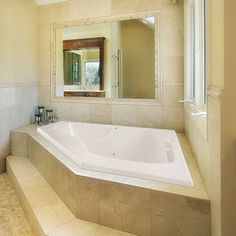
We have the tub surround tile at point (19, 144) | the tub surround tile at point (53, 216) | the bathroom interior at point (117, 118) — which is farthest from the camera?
the tub surround tile at point (19, 144)

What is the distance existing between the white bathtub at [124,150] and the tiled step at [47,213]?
1.15 ft

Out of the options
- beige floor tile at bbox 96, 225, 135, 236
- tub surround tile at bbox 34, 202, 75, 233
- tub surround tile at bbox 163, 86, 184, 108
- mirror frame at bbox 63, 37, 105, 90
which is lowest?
beige floor tile at bbox 96, 225, 135, 236

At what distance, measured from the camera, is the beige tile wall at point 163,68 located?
2723mm

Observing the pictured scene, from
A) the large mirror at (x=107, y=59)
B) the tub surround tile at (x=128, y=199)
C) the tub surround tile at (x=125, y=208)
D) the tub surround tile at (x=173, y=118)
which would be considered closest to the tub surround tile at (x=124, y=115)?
the large mirror at (x=107, y=59)

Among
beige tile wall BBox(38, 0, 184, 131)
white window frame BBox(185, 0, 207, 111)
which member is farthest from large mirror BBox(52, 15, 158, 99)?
white window frame BBox(185, 0, 207, 111)

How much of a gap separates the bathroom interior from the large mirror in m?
0.02

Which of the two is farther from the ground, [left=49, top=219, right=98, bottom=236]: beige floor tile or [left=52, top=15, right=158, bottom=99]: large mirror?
[left=52, top=15, right=158, bottom=99]: large mirror

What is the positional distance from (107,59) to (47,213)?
7.47ft

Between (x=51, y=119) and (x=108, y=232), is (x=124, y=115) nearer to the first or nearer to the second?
(x=51, y=119)

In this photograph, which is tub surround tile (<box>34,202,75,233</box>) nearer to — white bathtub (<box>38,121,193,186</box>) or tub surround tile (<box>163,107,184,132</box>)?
white bathtub (<box>38,121,193,186</box>)

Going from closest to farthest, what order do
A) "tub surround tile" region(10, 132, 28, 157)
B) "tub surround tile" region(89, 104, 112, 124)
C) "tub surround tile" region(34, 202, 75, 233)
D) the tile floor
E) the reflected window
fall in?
"tub surround tile" region(34, 202, 75, 233) < the tile floor < "tub surround tile" region(10, 132, 28, 157) < "tub surround tile" region(89, 104, 112, 124) < the reflected window

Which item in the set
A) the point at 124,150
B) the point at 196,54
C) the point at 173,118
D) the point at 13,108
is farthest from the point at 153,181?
the point at 13,108

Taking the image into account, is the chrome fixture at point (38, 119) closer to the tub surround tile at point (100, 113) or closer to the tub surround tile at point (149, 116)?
the tub surround tile at point (100, 113)

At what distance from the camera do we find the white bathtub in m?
1.40
